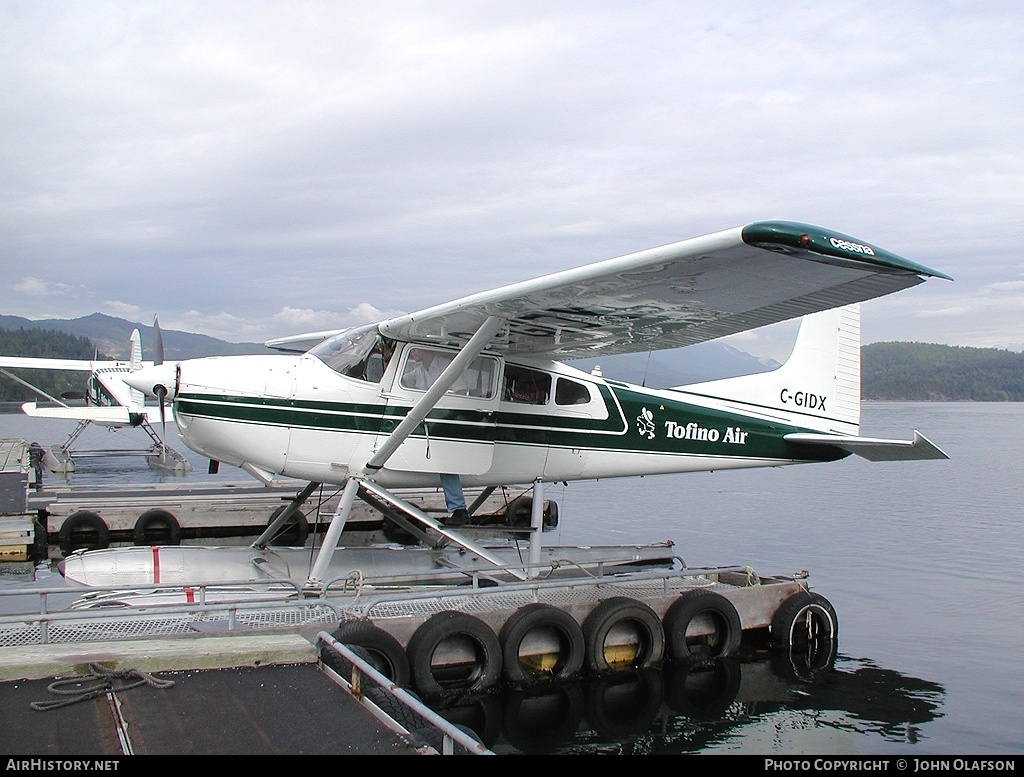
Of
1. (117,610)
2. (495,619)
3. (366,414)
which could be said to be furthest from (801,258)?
(117,610)

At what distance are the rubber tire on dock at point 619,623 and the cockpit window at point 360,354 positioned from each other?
321 cm

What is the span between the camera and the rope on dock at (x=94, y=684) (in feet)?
13.2

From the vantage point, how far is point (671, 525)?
1944 cm

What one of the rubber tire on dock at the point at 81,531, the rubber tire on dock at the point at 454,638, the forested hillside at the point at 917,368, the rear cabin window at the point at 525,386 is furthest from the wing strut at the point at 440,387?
the forested hillside at the point at 917,368

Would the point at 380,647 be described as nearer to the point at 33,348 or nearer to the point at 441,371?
the point at 441,371

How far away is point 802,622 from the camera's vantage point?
889cm

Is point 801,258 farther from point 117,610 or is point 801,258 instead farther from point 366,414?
point 117,610

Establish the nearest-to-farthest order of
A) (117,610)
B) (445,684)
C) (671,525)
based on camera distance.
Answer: (117,610) < (445,684) < (671,525)

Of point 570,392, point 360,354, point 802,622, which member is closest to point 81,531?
point 360,354

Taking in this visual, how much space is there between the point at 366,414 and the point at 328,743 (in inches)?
204

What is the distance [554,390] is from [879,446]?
3862 millimetres

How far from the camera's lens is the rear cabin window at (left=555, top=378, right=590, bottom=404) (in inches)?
382

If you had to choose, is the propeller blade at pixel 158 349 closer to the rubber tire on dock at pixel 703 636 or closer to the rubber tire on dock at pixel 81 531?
the rubber tire on dock at pixel 81 531
